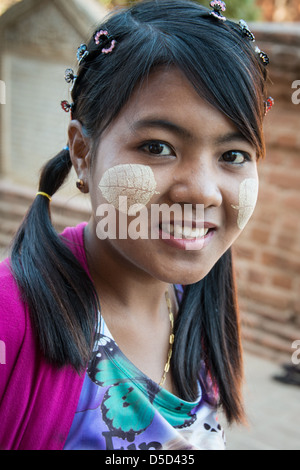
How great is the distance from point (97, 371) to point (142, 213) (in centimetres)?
37

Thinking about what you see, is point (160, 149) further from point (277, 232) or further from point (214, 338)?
point (277, 232)

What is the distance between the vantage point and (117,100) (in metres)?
1.16

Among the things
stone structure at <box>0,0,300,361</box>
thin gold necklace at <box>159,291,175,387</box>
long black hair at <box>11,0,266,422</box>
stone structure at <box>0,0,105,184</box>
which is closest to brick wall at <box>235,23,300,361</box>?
stone structure at <box>0,0,300,361</box>

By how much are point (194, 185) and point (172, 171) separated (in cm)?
6

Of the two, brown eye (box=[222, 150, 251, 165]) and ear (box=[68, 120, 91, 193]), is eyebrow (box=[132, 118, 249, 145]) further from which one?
ear (box=[68, 120, 91, 193])

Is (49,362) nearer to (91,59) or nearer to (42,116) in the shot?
(91,59)

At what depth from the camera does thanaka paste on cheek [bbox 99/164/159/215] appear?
1.12 meters

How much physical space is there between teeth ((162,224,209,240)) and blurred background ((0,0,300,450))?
24.7 inches

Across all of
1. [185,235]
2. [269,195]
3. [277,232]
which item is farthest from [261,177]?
[185,235]

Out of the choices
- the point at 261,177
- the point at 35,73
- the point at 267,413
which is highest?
the point at 35,73

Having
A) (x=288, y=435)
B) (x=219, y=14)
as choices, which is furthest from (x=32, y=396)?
(x=288, y=435)

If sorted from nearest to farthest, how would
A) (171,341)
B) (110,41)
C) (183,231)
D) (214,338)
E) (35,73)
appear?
1. (183,231)
2. (110,41)
3. (171,341)
4. (214,338)
5. (35,73)

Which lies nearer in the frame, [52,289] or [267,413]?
[52,289]

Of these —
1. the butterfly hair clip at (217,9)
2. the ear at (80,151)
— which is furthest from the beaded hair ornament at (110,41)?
the ear at (80,151)
